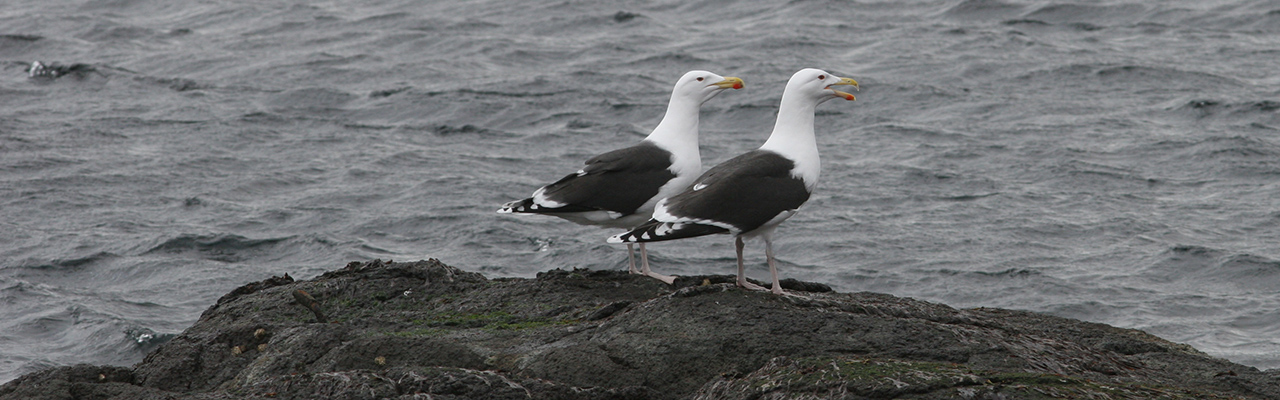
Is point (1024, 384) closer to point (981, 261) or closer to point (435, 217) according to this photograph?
point (981, 261)

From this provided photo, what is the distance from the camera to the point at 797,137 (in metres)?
7.66

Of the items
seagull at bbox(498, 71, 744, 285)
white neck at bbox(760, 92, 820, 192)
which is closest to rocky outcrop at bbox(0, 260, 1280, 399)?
seagull at bbox(498, 71, 744, 285)

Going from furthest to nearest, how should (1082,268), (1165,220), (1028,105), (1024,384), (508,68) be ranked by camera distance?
(508,68)
(1028,105)
(1165,220)
(1082,268)
(1024,384)

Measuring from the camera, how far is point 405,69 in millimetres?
19547

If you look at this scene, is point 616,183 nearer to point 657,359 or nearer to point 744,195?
point 744,195

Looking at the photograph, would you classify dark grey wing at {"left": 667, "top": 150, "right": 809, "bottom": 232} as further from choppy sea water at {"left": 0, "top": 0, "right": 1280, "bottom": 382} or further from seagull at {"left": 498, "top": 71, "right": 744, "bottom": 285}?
choppy sea water at {"left": 0, "top": 0, "right": 1280, "bottom": 382}

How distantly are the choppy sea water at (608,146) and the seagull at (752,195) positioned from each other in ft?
14.7

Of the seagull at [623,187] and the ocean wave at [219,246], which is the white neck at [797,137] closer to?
the seagull at [623,187]

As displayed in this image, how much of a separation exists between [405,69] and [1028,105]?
28.5 feet

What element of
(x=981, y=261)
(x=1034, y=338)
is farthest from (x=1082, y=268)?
(x=1034, y=338)

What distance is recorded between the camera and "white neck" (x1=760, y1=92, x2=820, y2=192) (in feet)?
24.6

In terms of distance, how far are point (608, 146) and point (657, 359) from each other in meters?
10.2

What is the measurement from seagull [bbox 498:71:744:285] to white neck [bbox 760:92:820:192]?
0.66 meters

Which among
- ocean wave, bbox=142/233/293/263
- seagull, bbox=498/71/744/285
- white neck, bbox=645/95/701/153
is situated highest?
white neck, bbox=645/95/701/153
